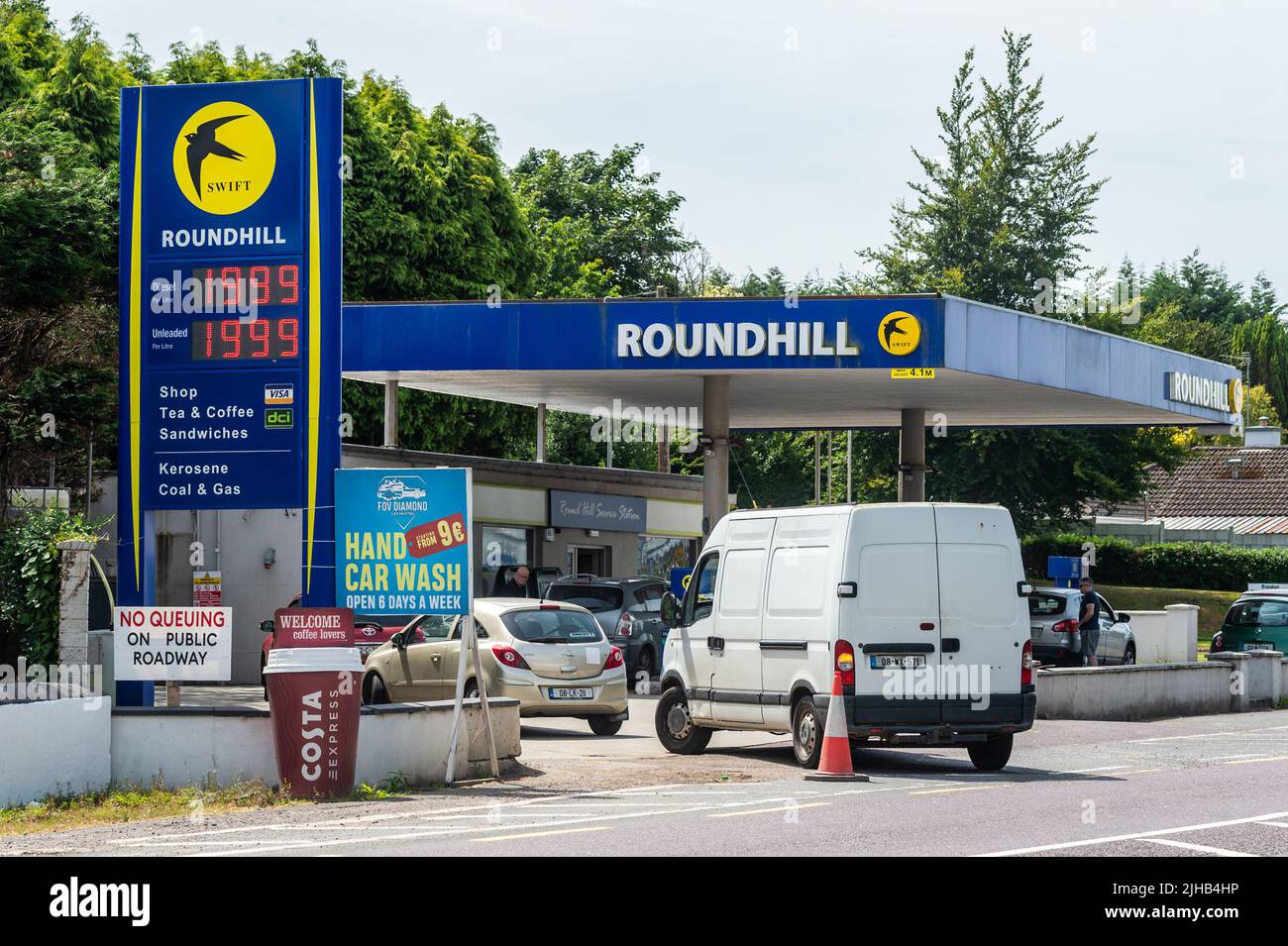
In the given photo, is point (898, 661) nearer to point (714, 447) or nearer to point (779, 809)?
point (779, 809)

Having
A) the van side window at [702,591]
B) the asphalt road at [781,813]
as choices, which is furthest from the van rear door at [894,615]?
the van side window at [702,591]

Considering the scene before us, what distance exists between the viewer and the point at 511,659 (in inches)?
749

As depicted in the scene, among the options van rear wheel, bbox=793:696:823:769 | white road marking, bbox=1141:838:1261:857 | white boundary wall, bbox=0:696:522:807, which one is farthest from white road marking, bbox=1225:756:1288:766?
white boundary wall, bbox=0:696:522:807

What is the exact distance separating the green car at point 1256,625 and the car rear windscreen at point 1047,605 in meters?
3.95

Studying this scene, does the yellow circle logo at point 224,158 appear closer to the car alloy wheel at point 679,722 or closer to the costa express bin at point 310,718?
the costa express bin at point 310,718

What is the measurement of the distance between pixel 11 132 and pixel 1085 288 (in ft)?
142

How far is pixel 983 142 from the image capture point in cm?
5975

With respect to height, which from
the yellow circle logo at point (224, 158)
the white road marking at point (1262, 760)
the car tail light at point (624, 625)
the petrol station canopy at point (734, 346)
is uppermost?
the yellow circle logo at point (224, 158)

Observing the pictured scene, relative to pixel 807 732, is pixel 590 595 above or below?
above

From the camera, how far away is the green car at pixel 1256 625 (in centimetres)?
3095

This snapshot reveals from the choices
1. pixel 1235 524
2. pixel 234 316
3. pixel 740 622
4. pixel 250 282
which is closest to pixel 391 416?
pixel 234 316

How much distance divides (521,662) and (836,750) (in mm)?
5032

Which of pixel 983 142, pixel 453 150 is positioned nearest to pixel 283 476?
pixel 453 150

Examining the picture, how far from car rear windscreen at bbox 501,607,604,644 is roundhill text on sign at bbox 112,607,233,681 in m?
5.04
